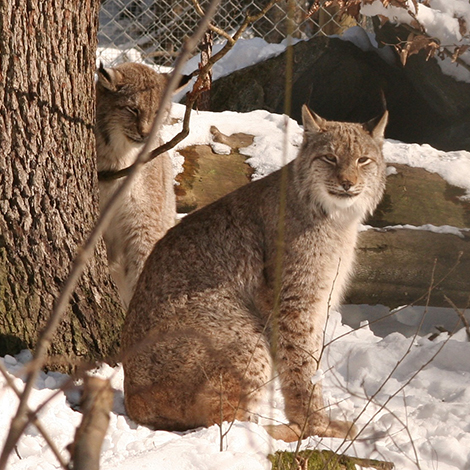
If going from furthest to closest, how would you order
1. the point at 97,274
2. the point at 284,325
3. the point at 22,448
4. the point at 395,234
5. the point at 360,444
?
the point at 395,234, the point at 97,274, the point at 284,325, the point at 360,444, the point at 22,448

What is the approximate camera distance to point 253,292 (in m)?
3.55

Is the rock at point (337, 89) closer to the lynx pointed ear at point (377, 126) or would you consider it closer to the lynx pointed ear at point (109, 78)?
the lynx pointed ear at point (109, 78)

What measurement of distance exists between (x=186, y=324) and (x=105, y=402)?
237 centimetres

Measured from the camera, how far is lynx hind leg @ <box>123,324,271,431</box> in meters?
3.18

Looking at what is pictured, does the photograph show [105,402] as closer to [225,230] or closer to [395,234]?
[225,230]

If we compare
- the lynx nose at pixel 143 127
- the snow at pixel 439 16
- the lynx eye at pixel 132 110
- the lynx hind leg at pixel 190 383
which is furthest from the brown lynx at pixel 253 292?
the snow at pixel 439 16

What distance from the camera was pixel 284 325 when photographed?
136 inches

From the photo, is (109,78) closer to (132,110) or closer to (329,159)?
(132,110)

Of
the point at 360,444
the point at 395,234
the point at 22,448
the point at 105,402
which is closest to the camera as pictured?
the point at 105,402

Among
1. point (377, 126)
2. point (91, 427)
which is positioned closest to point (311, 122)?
point (377, 126)

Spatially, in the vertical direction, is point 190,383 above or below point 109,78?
below


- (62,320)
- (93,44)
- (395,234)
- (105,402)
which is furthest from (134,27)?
(105,402)

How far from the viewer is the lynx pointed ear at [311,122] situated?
375cm

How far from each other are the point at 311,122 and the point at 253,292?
3.11 ft
